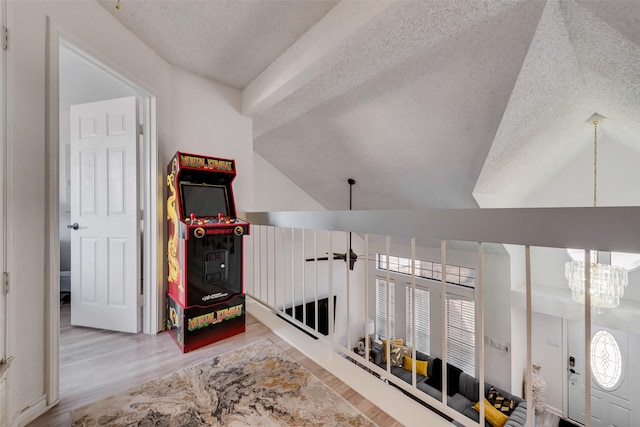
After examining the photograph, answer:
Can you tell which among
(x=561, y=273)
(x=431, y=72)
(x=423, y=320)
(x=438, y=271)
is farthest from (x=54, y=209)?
(x=561, y=273)

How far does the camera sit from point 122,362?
1.81 metres

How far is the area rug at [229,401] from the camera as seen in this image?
1.29 metres

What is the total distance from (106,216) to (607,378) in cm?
727

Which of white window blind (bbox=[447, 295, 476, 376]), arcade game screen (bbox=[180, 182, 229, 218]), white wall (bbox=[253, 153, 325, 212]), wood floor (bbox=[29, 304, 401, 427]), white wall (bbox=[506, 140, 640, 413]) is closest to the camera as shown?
wood floor (bbox=[29, 304, 401, 427])

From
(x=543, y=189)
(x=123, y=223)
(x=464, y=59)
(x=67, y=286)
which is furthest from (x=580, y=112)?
(x=67, y=286)

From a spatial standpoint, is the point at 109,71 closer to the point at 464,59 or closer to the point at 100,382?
the point at 100,382

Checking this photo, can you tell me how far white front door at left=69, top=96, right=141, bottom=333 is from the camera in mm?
2273

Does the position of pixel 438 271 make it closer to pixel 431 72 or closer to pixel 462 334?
pixel 462 334

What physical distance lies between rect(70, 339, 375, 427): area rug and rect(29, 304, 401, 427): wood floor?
2.6 inches

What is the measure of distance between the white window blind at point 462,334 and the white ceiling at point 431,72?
8.31 feet

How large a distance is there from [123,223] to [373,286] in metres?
5.74

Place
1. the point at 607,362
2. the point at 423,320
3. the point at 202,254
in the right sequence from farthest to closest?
1. the point at 423,320
2. the point at 607,362
3. the point at 202,254

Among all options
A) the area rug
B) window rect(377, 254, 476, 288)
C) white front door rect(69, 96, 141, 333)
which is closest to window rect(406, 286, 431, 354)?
window rect(377, 254, 476, 288)

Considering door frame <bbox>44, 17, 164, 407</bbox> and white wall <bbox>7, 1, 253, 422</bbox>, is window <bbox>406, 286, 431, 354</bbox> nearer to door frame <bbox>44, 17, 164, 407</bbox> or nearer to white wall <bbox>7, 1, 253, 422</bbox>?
door frame <bbox>44, 17, 164, 407</bbox>
